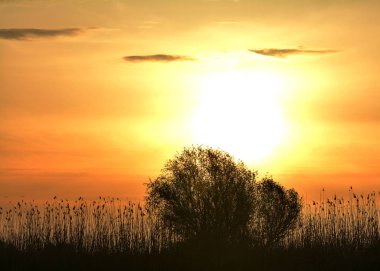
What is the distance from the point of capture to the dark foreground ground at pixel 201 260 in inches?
1192

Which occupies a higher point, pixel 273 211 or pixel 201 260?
pixel 273 211

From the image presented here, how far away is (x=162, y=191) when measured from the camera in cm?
3962

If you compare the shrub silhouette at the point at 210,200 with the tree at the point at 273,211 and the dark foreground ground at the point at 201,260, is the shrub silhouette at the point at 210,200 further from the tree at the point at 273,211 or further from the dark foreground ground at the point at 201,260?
the dark foreground ground at the point at 201,260

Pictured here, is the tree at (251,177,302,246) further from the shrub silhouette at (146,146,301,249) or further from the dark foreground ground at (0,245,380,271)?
the dark foreground ground at (0,245,380,271)

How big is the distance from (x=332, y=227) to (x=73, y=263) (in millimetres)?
→ 11804

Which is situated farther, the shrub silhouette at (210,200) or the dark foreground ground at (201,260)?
the shrub silhouette at (210,200)

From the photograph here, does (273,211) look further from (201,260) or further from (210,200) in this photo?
(201,260)

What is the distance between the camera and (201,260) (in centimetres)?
3116

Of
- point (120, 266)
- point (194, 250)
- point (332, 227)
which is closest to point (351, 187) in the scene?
point (332, 227)

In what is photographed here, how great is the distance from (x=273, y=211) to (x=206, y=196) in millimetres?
4605

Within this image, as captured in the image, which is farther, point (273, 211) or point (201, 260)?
point (273, 211)

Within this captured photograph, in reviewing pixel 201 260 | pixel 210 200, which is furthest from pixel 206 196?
pixel 201 260

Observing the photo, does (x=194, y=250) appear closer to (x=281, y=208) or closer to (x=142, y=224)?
(x=142, y=224)

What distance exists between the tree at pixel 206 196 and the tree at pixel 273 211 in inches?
45.6
